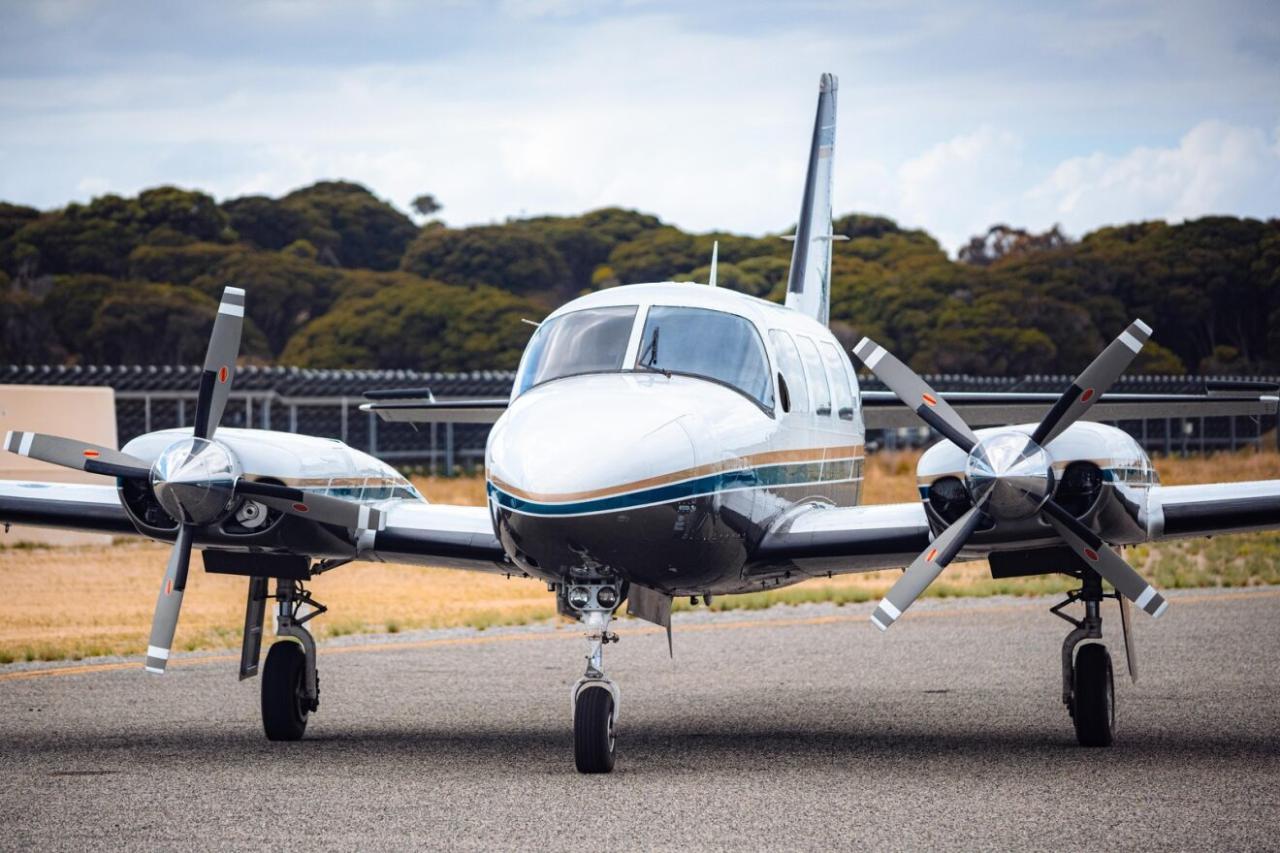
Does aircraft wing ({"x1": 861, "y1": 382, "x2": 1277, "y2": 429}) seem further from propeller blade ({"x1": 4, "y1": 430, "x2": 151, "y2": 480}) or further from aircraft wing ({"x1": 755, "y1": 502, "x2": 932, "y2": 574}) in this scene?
propeller blade ({"x1": 4, "y1": 430, "x2": 151, "y2": 480})

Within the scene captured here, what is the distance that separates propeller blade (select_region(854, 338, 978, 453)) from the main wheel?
7.10 feet

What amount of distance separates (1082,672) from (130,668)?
10.9 metres

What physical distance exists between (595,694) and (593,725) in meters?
0.21

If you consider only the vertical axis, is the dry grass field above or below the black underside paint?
below

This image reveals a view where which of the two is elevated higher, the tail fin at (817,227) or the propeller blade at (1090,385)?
the tail fin at (817,227)

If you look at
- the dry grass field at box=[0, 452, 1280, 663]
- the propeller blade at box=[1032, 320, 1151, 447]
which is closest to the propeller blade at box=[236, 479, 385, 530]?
the propeller blade at box=[1032, 320, 1151, 447]

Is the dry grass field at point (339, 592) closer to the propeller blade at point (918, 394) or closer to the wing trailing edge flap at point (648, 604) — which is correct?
the wing trailing edge flap at point (648, 604)

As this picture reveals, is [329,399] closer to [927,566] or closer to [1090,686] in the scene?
[1090,686]

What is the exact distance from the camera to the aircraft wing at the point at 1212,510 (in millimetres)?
11766

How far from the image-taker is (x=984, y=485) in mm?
11117

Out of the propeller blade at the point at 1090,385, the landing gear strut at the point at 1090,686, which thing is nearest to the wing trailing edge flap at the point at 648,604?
the propeller blade at the point at 1090,385

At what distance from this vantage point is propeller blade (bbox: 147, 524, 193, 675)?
1257 cm

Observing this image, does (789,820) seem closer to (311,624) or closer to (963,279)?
(311,624)

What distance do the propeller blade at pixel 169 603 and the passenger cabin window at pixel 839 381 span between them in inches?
220
